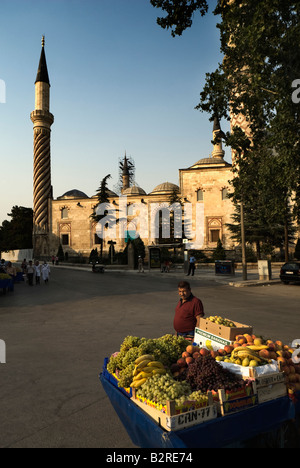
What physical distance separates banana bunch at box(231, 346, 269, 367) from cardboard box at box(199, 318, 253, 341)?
552 millimetres

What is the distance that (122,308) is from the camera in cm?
1198

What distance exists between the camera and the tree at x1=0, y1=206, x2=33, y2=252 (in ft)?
225

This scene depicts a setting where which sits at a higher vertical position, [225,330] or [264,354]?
[225,330]

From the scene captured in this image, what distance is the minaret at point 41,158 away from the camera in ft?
182

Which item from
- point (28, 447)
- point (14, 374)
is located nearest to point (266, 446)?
point (28, 447)

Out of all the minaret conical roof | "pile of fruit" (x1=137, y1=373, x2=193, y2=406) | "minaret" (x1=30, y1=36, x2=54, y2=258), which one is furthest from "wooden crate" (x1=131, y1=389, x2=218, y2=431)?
the minaret conical roof

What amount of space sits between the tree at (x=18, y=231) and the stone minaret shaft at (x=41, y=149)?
13.4m

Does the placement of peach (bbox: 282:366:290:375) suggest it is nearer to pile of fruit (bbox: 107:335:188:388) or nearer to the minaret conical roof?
pile of fruit (bbox: 107:335:188:388)

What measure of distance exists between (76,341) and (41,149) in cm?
5327

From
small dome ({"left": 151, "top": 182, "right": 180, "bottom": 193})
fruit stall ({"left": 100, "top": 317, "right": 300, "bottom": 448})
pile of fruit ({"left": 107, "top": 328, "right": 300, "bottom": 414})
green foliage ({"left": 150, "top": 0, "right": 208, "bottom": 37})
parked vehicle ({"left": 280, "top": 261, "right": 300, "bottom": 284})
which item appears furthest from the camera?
small dome ({"left": 151, "top": 182, "right": 180, "bottom": 193})

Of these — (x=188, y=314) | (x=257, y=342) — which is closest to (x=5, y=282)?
(x=188, y=314)

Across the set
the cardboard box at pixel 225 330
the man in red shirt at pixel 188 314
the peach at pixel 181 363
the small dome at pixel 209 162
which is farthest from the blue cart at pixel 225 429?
the small dome at pixel 209 162

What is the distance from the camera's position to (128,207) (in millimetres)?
57000

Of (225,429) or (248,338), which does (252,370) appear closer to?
(225,429)
